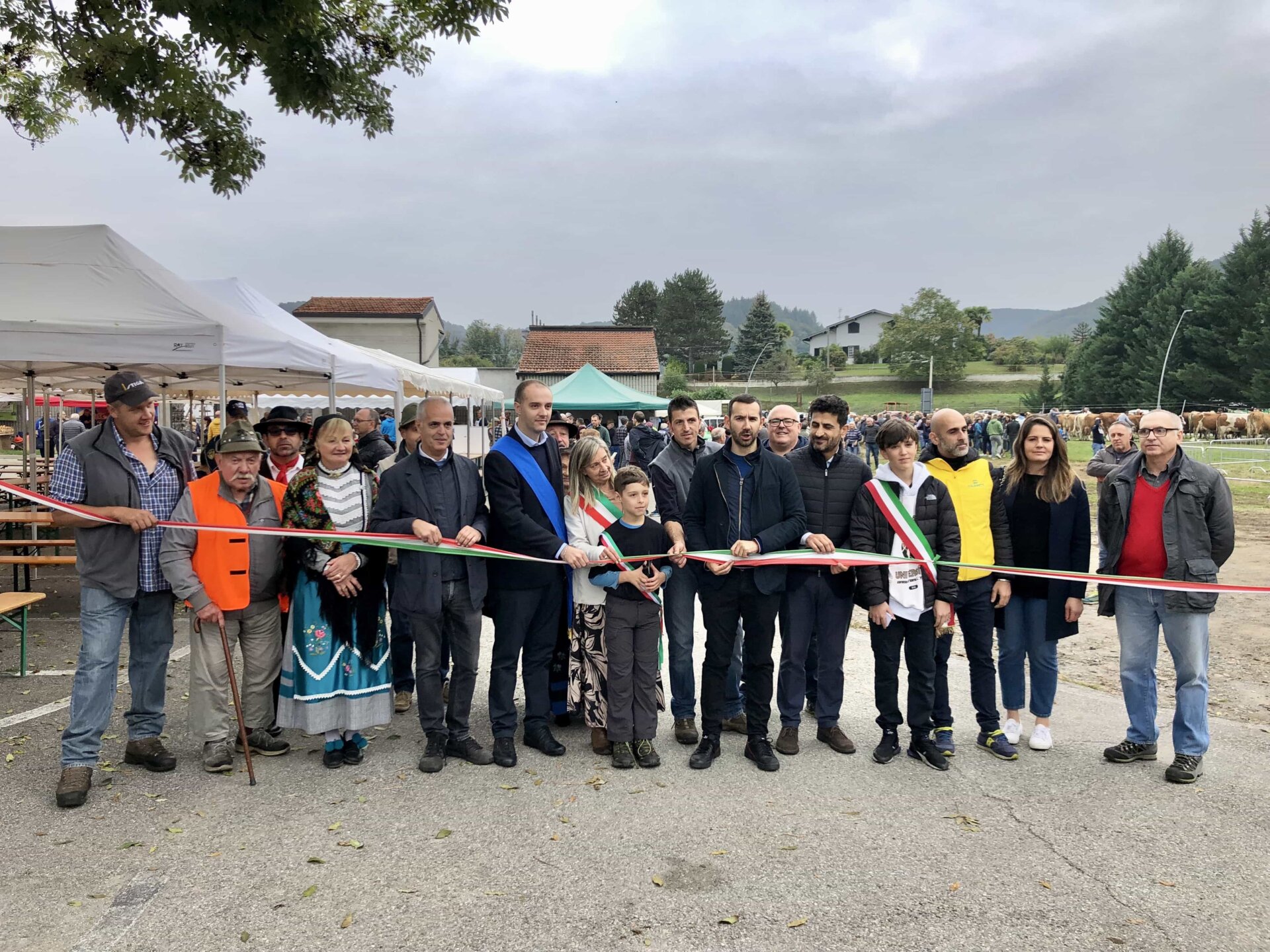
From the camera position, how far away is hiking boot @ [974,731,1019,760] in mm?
4766

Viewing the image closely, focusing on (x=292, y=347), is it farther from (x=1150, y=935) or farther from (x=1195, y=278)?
(x=1195, y=278)

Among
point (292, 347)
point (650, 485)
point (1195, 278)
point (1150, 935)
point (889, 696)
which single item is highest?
point (1195, 278)

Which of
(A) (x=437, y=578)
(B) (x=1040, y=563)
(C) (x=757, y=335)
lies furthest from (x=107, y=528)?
(C) (x=757, y=335)

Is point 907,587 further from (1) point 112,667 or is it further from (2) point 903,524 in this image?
(1) point 112,667

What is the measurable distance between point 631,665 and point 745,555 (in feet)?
2.91

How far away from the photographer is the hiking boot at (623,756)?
4.64 meters

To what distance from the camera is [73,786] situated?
405 cm

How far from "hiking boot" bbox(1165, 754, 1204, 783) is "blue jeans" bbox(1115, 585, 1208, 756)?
0.09 ft

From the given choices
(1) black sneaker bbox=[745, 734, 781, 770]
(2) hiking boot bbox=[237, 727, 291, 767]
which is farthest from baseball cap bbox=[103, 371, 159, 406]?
(1) black sneaker bbox=[745, 734, 781, 770]

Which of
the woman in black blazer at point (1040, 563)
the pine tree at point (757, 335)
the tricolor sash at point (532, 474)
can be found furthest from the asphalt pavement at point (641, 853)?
the pine tree at point (757, 335)

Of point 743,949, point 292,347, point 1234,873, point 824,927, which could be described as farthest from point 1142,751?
point 292,347

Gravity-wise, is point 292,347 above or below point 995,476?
above

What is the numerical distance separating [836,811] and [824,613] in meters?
1.17

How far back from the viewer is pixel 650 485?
17.1ft
